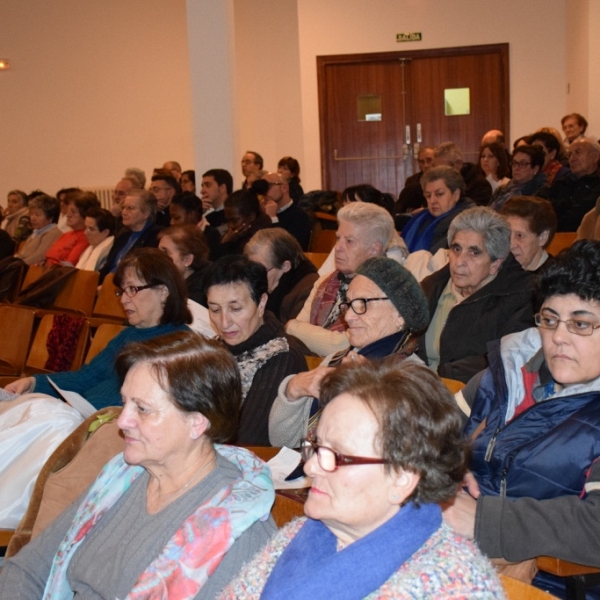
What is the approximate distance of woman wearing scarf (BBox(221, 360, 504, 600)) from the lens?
137 centimetres

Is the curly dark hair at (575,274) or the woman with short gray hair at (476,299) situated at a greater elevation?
the curly dark hair at (575,274)

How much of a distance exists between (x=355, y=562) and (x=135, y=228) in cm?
548

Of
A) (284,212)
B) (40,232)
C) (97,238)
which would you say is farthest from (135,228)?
(40,232)

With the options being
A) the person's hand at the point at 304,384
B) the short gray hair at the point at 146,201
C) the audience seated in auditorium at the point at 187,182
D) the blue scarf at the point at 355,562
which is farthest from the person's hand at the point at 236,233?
the blue scarf at the point at 355,562

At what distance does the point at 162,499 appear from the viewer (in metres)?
1.99

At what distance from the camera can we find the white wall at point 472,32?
1012 cm

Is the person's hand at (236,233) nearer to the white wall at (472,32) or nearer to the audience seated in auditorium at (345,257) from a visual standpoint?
the audience seated in auditorium at (345,257)

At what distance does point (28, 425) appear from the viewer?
267 cm

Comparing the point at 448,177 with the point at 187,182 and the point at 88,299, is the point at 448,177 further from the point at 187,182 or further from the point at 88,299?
the point at 187,182

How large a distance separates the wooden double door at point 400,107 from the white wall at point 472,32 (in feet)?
0.42

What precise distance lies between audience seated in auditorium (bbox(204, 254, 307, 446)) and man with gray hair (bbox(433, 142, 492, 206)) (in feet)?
14.0

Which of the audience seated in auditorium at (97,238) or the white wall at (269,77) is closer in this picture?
the audience seated in auditorium at (97,238)

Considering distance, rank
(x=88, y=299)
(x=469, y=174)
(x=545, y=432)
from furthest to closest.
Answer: (x=469, y=174) < (x=88, y=299) < (x=545, y=432)

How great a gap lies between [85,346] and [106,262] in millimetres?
2461
